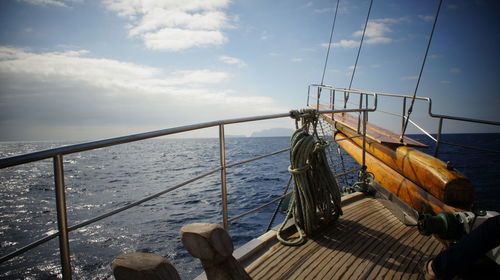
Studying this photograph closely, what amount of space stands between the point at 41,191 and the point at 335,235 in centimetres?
1725

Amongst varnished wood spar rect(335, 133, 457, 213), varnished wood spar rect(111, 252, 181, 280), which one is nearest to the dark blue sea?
varnished wood spar rect(335, 133, 457, 213)

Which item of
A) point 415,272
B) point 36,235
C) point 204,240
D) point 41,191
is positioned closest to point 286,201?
point 415,272

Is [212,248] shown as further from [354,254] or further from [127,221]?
[127,221]

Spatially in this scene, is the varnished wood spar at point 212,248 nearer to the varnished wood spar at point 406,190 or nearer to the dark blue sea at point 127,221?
the varnished wood spar at point 406,190

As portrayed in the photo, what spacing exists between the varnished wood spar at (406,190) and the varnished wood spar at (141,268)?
306 cm

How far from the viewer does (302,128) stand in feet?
7.83

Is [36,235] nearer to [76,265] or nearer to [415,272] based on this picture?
[76,265]

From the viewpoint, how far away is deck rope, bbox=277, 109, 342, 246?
2227mm

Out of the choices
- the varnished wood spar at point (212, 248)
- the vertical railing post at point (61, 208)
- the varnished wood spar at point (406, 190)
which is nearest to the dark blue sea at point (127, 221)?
the varnished wood spar at point (406, 190)

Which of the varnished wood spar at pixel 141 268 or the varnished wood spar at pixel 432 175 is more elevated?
the varnished wood spar at pixel 141 268

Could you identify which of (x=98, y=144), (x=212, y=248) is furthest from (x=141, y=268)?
(x=98, y=144)

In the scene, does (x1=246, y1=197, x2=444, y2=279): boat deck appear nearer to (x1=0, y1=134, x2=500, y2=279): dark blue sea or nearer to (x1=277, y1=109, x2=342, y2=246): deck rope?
(x1=277, y1=109, x2=342, y2=246): deck rope

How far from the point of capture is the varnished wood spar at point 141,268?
0.49 m

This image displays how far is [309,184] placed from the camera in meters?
2.33
